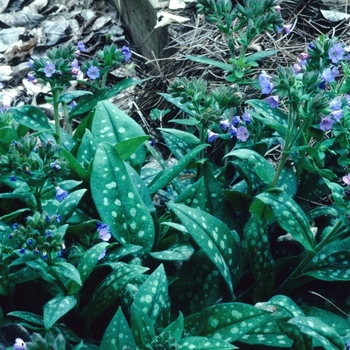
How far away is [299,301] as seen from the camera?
6.79 ft

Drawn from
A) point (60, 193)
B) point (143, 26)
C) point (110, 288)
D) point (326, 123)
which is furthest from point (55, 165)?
point (143, 26)

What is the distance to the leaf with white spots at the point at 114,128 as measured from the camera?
7.57ft

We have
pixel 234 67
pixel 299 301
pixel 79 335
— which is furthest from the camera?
pixel 234 67

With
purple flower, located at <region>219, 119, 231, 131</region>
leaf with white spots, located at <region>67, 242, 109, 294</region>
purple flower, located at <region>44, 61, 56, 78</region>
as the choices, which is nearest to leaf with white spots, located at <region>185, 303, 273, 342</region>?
leaf with white spots, located at <region>67, 242, 109, 294</region>

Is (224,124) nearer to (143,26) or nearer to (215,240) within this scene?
(215,240)

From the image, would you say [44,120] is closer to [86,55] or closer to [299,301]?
[299,301]

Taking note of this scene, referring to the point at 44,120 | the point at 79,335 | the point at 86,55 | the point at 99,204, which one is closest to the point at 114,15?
the point at 86,55

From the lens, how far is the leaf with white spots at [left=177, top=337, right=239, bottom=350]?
1.59m

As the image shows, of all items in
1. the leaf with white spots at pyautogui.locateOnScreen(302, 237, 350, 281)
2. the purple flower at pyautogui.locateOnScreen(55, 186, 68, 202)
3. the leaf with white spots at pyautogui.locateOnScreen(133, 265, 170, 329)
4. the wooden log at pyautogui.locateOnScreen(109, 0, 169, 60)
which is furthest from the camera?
the wooden log at pyautogui.locateOnScreen(109, 0, 169, 60)

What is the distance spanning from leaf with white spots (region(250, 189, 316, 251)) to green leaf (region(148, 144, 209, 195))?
0.98ft

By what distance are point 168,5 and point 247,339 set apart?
250 centimetres

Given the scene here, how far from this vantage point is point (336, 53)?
6.49ft

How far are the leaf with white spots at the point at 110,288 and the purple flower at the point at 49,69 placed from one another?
0.75 metres

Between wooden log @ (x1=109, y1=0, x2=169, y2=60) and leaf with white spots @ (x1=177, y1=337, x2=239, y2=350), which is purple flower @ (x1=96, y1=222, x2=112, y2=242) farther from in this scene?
wooden log @ (x1=109, y1=0, x2=169, y2=60)
